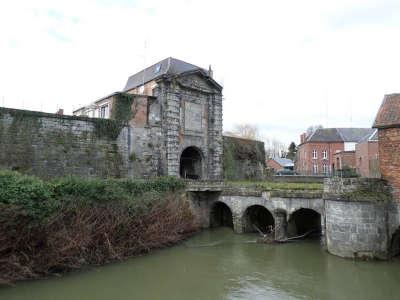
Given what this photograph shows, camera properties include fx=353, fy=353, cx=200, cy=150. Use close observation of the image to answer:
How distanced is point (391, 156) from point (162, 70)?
14.0 m

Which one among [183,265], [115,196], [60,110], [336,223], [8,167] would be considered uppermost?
[60,110]

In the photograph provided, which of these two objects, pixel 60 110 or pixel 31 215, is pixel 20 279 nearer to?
pixel 31 215

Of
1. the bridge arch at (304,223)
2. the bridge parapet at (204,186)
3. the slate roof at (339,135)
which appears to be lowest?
the bridge arch at (304,223)

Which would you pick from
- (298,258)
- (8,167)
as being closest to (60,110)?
(8,167)

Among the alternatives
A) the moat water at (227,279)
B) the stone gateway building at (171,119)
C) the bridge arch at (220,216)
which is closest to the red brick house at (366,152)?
the bridge arch at (220,216)

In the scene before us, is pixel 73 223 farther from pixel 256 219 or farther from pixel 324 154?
pixel 324 154

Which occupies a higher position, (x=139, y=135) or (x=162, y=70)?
(x=162, y=70)

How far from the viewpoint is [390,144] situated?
1239cm

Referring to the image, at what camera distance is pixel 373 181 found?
12297 mm

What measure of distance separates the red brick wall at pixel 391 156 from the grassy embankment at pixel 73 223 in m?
8.81

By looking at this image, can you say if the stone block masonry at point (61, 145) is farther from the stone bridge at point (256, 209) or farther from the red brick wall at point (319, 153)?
the red brick wall at point (319, 153)

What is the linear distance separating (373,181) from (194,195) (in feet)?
30.8

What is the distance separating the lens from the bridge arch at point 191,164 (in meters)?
22.9

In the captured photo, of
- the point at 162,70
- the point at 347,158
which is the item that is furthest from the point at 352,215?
the point at 347,158
